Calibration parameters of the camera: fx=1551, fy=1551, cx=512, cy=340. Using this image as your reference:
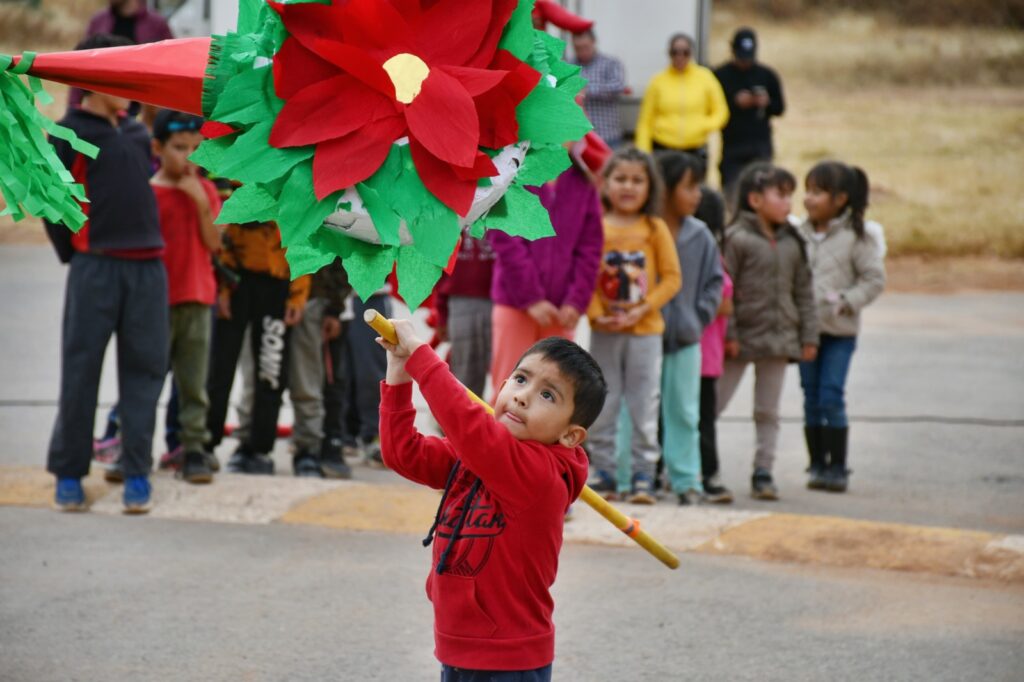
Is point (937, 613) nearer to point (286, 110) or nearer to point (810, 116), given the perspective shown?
point (286, 110)

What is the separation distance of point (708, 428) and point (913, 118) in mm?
14617

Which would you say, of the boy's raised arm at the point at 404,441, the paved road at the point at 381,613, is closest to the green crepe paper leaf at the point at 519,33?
the boy's raised arm at the point at 404,441

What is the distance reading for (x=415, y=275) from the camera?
9.26ft

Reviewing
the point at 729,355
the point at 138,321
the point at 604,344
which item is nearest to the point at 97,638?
the point at 138,321

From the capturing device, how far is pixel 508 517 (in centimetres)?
302

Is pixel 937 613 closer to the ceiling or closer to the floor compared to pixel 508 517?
closer to the floor

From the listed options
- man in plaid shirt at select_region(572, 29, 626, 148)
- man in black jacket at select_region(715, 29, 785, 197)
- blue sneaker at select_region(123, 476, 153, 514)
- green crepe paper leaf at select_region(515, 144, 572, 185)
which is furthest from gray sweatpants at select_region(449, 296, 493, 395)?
man in black jacket at select_region(715, 29, 785, 197)

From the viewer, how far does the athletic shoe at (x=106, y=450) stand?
634cm

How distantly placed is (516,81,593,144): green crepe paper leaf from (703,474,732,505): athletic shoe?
3461 mm

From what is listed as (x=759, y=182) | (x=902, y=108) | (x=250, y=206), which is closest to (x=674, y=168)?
(x=759, y=182)

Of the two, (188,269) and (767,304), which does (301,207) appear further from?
(767,304)

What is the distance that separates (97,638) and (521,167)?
2.10m

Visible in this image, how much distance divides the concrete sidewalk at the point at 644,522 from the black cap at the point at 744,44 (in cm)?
746

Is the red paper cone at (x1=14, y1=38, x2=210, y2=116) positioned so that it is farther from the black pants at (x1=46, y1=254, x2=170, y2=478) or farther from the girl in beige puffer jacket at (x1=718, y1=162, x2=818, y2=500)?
the girl in beige puffer jacket at (x1=718, y1=162, x2=818, y2=500)
